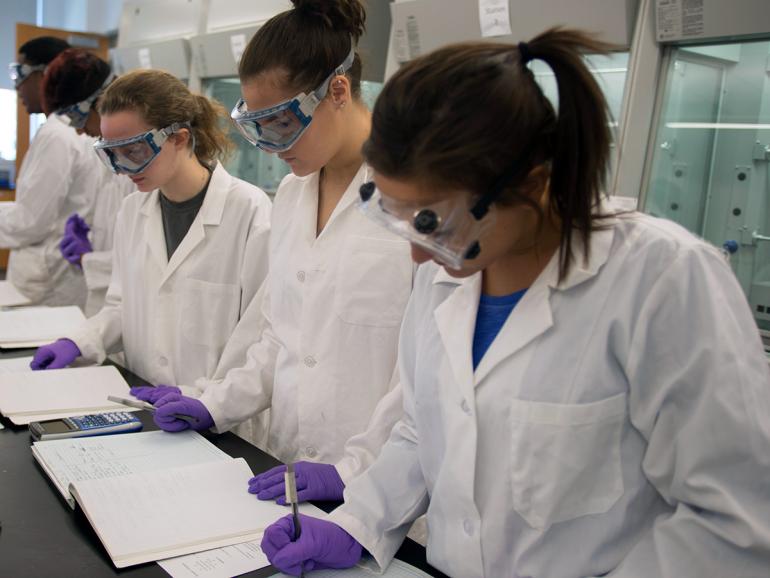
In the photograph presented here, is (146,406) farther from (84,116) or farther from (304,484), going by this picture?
(84,116)

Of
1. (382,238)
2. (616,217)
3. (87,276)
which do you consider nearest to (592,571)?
(616,217)

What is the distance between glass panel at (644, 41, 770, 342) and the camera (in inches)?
82.2

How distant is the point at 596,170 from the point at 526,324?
Result: 23 cm

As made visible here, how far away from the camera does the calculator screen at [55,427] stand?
62.0 inches

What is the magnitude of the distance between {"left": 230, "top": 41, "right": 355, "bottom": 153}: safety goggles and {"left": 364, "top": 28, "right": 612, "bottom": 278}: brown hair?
577mm

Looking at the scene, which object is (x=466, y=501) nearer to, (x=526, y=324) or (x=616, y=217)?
(x=526, y=324)

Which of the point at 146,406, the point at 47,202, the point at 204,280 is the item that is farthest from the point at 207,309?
the point at 47,202

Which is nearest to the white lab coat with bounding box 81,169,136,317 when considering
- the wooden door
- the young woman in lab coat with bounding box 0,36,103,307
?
the young woman in lab coat with bounding box 0,36,103,307

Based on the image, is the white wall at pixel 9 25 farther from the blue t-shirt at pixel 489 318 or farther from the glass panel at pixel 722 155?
the blue t-shirt at pixel 489 318

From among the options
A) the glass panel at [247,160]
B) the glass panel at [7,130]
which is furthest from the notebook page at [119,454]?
the glass panel at [7,130]

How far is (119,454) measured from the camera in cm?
149

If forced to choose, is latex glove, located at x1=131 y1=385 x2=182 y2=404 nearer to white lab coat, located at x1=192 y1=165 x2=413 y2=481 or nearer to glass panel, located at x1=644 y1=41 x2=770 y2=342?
white lab coat, located at x1=192 y1=165 x2=413 y2=481

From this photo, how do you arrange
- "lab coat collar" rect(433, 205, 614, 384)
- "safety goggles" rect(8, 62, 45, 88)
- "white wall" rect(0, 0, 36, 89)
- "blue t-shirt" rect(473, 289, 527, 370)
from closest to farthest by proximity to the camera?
1. "lab coat collar" rect(433, 205, 614, 384)
2. "blue t-shirt" rect(473, 289, 527, 370)
3. "safety goggles" rect(8, 62, 45, 88)
4. "white wall" rect(0, 0, 36, 89)

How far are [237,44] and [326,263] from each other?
8.47 ft
